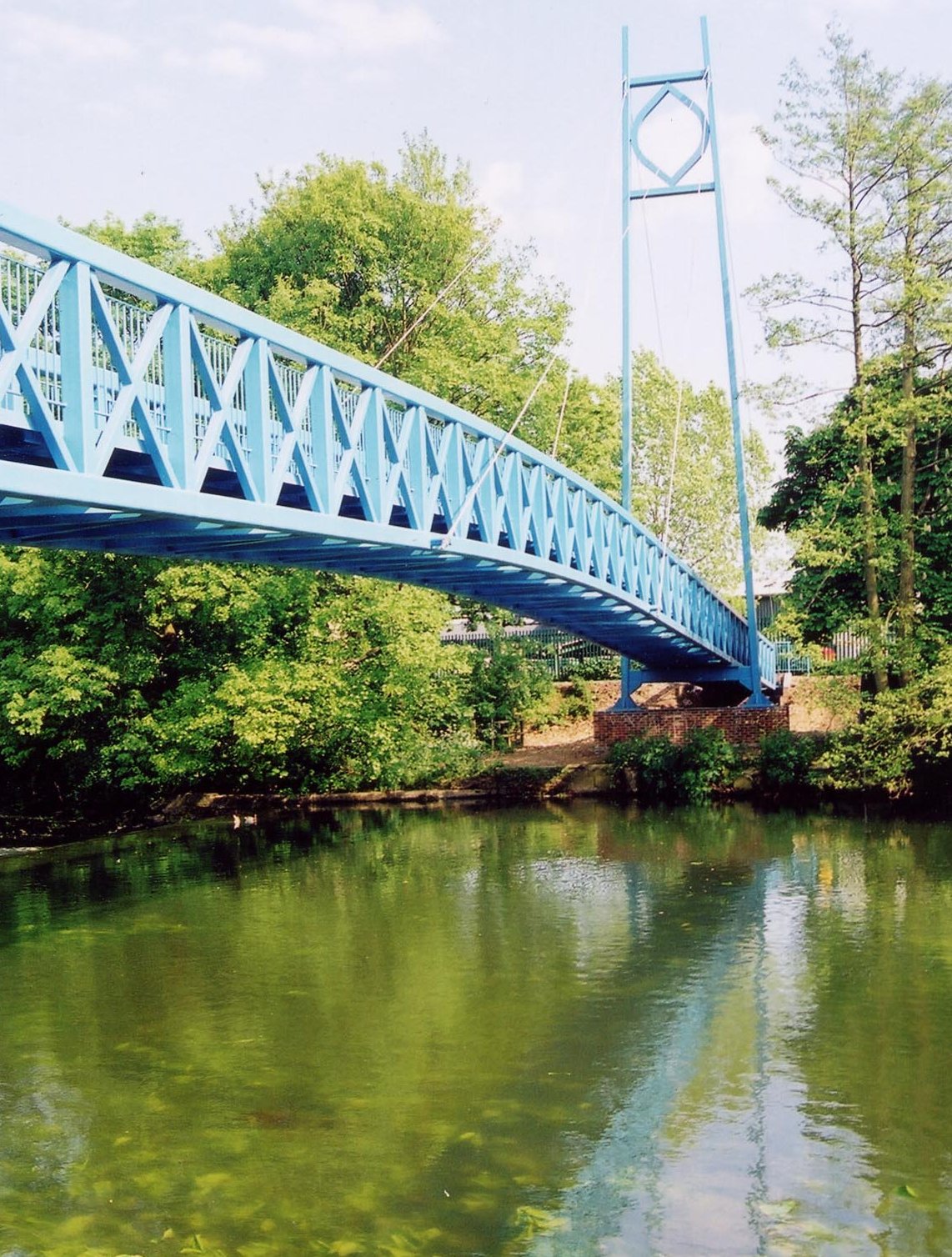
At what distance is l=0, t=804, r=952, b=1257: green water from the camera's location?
24.3 feet

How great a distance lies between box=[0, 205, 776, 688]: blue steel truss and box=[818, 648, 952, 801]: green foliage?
5501 millimetres

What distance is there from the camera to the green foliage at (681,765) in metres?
26.0

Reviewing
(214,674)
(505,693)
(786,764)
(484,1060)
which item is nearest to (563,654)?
(505,693)

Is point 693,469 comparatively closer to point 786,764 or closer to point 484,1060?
point 786,764

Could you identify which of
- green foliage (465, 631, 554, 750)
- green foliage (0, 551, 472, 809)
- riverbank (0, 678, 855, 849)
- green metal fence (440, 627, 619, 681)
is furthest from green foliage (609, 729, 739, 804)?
green metal fence (440, 627, 619, 681)

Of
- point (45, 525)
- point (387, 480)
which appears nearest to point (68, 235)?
point (45, 525)

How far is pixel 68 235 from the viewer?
30.6 feet

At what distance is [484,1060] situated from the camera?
10.1m

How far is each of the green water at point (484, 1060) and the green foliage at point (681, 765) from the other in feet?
24.0

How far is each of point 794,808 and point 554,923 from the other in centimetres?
1021

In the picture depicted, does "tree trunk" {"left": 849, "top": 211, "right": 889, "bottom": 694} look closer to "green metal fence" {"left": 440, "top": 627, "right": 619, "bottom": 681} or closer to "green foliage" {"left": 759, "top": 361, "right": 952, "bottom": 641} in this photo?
"green foliage" {"left": 759, "top": 361, "right": 952, "bottom": 641}

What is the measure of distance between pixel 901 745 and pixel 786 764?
2532 millimetres

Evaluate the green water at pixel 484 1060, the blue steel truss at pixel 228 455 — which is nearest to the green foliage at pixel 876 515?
the blue steel truss at pixel 228 455

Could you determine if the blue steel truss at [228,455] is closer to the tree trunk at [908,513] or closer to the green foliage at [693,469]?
the tree trunk at [908,513]
